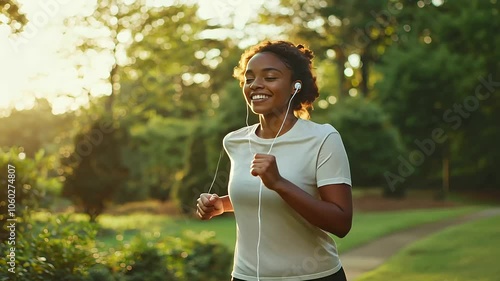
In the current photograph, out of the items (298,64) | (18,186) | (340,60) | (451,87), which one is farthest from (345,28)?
(298,64)

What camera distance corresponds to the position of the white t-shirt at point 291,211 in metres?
2.62

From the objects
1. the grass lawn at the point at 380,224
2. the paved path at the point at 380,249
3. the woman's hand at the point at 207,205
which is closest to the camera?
the woman's hand at the point at 207,205

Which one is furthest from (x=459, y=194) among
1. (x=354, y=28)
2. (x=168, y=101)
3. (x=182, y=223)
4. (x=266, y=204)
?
(x=266, y=204)

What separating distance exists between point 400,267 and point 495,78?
2088 centimetres

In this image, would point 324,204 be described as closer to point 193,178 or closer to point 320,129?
point 320,129

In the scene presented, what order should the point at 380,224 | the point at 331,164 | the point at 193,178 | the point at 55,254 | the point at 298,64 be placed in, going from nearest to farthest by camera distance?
the point at 331,164, the point at 298,64, the point at 55,254, the point at 380,224, the point at 193,178

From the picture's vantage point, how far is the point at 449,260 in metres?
11.9

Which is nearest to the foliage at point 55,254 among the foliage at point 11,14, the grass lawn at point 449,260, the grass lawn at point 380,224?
the foliage at point 11,14

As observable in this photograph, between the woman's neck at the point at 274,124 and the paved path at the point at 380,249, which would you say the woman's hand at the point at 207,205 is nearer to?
the woman's neck at the point at 274,124

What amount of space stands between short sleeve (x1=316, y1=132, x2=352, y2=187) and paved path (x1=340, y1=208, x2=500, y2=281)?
8098 millimetres

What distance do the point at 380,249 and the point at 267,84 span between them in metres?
12.3

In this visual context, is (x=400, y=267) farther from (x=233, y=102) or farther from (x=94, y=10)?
(x=94, y=10)

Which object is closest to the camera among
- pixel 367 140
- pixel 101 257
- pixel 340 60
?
pixel 101 257

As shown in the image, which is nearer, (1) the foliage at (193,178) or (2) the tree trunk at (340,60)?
(1) the foliage at (193,178)
